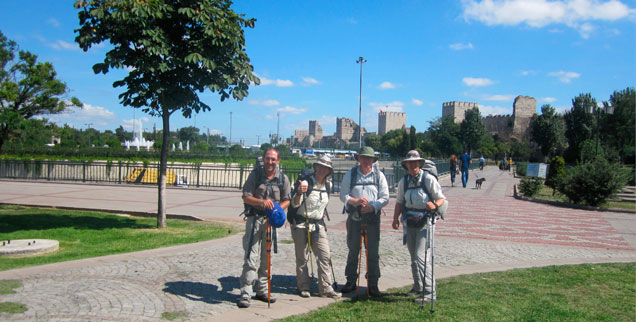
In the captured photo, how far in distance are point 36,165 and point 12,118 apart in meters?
12.3

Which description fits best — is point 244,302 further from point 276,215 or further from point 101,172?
point 101,172

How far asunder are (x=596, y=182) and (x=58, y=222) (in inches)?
624

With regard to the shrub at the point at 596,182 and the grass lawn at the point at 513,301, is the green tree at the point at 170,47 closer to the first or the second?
the grass lawn at the point at 513,301

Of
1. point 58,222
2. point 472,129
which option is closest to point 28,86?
point 58,222

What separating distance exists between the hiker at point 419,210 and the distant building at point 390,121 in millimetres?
133641

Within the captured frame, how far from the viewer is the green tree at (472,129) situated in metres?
74.1

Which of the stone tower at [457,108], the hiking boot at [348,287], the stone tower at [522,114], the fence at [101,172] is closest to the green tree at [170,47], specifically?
the hiking boot at [348,287]

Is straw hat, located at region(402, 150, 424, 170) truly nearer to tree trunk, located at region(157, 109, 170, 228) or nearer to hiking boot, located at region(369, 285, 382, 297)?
hiking boot, located at region(369, 285, 382, 297)

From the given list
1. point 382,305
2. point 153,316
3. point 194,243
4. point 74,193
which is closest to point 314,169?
point 382,305

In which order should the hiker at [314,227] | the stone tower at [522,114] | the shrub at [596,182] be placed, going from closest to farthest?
the hiker at [314,227] < the shrub at [596,182] < the stone tower at [522,114]

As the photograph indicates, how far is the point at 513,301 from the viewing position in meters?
5.05

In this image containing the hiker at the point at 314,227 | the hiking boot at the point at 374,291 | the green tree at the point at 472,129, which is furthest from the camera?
the green tree at the point at 472,129

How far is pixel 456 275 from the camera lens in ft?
20.7

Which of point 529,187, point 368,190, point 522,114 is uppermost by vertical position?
point 522,114
